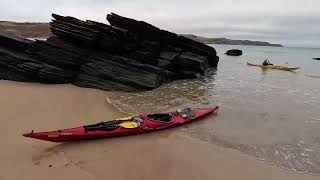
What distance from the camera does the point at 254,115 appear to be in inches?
696

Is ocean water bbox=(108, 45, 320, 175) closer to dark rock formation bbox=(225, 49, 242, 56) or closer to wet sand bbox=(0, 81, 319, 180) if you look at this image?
wet sand bbox=(0, 81, 319, 180)

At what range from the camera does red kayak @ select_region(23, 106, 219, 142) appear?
441 inches

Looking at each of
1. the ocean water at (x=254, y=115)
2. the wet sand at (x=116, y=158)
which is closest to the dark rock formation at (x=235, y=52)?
the ocean water at (x=254, y=115)

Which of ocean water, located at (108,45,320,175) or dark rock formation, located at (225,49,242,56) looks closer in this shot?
ocean water, located at (108,45,320,175)

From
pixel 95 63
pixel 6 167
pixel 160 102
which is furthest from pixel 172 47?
pixel 6 167

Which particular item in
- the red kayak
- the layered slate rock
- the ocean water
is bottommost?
the ocean water

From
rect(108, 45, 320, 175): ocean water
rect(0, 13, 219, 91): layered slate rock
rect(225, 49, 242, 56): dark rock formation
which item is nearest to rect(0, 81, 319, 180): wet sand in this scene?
rect(108, 45, 320, 175): ocean water

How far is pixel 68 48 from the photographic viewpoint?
25.6 metres

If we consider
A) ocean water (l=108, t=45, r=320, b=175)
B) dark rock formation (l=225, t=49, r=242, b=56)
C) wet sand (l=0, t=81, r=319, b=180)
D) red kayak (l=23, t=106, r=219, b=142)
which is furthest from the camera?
dark rock formation (l=225, t=49, r=242, b=56)

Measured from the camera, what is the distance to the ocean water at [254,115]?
1239 centimetres

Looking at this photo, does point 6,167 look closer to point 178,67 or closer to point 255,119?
point 255,119

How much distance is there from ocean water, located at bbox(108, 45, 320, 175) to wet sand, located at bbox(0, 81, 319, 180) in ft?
3.20

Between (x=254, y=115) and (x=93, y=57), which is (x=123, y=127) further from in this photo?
(x=93, y=57)

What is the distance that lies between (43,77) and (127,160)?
15.3m
